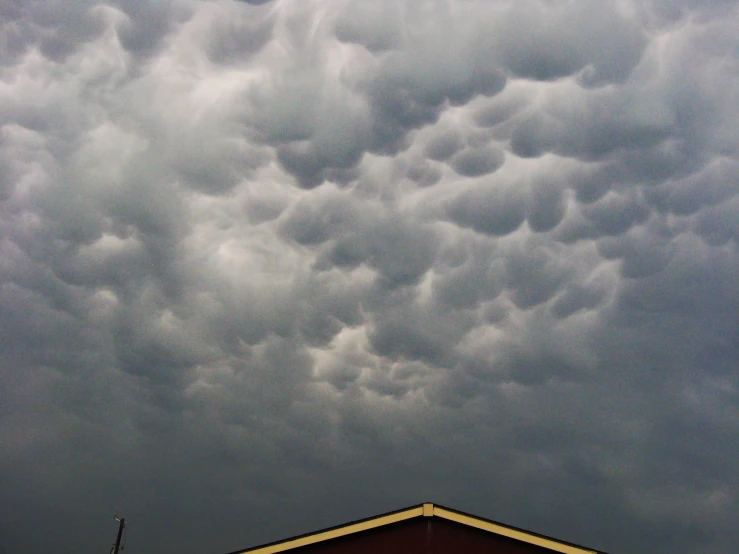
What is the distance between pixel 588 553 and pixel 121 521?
38.4 m

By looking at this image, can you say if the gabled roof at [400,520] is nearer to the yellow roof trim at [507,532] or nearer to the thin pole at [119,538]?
the yellow roof trim at [507,532]

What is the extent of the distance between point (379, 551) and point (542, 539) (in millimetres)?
4666

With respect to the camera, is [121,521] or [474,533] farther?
[121,521]

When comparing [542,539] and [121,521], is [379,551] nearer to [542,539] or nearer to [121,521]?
[542,539]

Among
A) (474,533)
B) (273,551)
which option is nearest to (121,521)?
(273,551)

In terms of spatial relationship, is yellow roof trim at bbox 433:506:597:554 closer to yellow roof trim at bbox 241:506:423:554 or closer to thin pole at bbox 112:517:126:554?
yellow roof trim at bbox 241:506:423:554

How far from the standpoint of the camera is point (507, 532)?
19516 millimetres

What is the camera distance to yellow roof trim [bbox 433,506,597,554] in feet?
63.2

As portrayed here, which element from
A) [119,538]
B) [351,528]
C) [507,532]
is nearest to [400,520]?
[351,528]

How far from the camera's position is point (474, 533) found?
19750mm

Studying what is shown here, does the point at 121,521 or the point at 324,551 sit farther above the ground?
the point at 121,521

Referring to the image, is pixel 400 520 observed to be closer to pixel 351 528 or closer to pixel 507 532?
pixel 351 528

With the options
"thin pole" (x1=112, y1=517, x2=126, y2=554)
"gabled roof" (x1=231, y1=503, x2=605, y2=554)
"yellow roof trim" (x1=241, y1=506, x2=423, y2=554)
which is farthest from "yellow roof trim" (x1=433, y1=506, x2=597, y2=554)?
"thin pole" (x1=112, y1=517, x2=126, y2=554)

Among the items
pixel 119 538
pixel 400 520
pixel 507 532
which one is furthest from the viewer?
pixel 119 538
